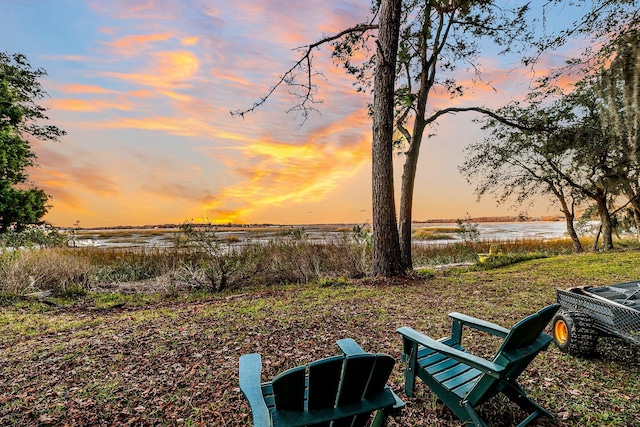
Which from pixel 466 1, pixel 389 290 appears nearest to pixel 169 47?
pixel 389 290

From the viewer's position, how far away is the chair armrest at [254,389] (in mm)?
1396

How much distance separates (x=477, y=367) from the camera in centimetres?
187

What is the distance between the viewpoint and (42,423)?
236cm

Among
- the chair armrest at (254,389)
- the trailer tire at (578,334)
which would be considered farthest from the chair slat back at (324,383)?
the trailer tire at (578,334)

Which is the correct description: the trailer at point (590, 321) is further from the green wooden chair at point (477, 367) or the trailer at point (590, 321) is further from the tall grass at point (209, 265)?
the tall grass at point (209, 265)

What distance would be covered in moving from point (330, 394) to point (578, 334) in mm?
3015

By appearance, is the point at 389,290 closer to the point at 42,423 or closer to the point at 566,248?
the point at 42,423

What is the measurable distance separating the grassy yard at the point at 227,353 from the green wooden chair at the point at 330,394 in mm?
1030

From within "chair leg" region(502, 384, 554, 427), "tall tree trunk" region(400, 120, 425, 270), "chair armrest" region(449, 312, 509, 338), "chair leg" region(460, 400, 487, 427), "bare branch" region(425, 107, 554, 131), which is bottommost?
"chair leg" region(502, 384, 554, 427)

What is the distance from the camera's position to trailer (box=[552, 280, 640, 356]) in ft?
8.96

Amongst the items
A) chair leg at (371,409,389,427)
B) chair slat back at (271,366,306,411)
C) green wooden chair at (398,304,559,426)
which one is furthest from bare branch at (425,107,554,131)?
chair slat back at (271,366,306,411)

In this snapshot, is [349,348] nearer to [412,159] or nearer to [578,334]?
[578,334]

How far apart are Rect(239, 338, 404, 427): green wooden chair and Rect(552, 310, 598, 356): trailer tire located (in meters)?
2.64

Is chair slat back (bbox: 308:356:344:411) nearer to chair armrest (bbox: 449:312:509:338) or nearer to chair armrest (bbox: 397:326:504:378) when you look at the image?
chair armrest (bbox: 397:326:504:378)
